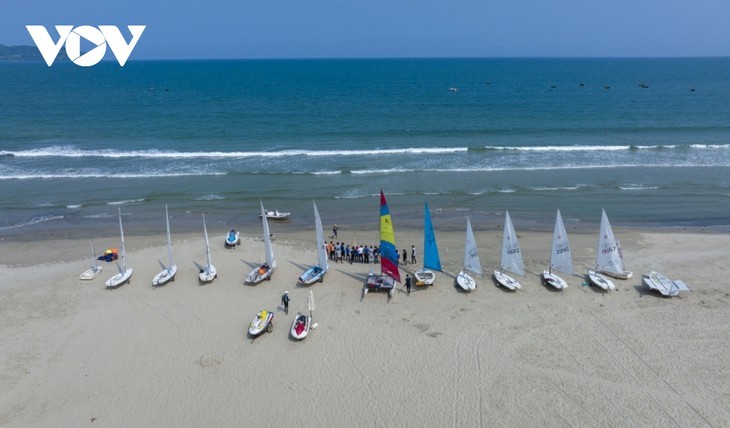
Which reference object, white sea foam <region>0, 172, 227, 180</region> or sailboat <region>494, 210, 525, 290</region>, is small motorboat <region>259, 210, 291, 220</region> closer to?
white sea foam <region>0, 172, 227, 180</region>

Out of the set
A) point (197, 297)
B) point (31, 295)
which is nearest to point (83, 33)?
point (31, 295)

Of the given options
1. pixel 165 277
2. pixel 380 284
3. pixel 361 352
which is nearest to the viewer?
pixel 361 352

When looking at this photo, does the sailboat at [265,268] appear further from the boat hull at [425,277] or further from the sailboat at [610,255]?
the sailboat at [610,255]

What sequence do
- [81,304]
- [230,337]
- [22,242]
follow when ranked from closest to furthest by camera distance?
[230,337], [81,304], [22,242]

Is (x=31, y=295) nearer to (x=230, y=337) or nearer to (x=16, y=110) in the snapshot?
(x=230, y=337)

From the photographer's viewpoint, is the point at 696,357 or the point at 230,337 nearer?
the point at 696,357

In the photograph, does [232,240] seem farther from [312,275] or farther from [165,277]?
[312,275]

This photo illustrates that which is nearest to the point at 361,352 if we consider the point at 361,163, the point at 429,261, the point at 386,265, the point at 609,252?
the point at 386,265
